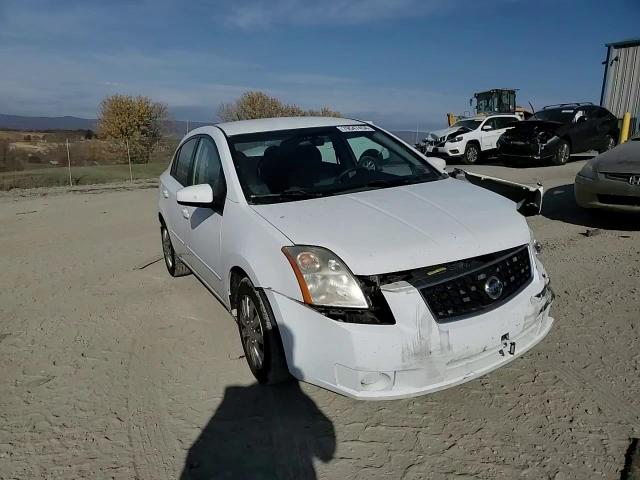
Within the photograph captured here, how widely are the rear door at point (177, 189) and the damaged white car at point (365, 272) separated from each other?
2.77 feet

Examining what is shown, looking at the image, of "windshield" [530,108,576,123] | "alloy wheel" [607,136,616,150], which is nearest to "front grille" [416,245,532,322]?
"windshield" [530,108,576,123]

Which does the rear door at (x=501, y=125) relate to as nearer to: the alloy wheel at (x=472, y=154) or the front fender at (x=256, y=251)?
the alloy wheel at (x=472, y=154)

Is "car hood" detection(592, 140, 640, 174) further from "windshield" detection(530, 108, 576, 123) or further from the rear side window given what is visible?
"windshield" detection(530, 108, 576, 123)

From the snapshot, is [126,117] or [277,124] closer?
[277,124]

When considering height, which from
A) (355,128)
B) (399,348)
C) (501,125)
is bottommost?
(399,348)

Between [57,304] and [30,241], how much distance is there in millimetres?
3103

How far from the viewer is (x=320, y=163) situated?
3.79 meters

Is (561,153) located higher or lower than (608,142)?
lower

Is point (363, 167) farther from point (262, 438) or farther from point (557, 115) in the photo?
point (557, 115)

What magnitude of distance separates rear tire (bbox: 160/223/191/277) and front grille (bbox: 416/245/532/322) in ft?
10.6

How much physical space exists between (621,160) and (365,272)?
18.6ft

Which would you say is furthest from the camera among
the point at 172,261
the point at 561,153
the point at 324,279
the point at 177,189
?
the point at 561,153

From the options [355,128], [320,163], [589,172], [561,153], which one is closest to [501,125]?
[561,153]

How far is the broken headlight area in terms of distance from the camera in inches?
96.2
